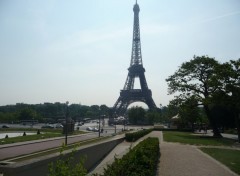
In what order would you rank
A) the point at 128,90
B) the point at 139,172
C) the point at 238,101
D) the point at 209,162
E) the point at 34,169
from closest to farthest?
1. the point at 139,172
2. the point at 34,169
3. the point at 209,162
4. the point at 238,101
5. the point at 128,90

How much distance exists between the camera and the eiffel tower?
9169 cm

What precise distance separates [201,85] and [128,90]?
5289 cm

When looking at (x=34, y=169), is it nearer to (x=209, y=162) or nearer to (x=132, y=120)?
(x=209, y=162)

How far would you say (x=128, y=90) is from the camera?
93.2m

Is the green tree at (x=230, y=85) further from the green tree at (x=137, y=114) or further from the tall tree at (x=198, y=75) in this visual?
the green tree at (x=137, y=114)

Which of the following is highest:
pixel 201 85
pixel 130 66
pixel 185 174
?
pixel 130 66

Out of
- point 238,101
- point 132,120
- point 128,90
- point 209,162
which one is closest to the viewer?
point 209,162

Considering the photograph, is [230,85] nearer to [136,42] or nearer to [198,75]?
[198,75]

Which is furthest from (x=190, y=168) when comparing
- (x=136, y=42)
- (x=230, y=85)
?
(x=136, y=42)

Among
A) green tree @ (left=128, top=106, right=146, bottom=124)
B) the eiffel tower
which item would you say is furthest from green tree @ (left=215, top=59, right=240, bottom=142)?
green tree @ (left=128, top=106, right=146, bottom=124)

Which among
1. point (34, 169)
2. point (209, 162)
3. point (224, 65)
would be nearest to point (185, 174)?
point (209, 162)

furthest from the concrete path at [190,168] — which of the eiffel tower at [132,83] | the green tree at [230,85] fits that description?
the eiffel tower at [132,83]

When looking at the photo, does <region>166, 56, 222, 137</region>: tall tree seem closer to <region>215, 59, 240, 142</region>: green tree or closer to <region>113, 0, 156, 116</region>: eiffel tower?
<region>215, 59, 240, 142</region>: green tree

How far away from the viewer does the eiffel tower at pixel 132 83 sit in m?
91.7
